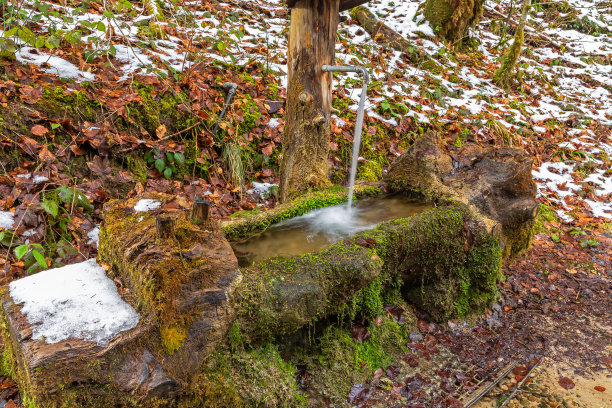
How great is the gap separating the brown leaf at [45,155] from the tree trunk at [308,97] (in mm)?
2175

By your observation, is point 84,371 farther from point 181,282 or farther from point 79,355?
point 181,282

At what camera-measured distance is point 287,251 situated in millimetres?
2957

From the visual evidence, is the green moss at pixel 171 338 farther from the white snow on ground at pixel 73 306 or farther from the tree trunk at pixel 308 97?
the tree trunk at pixel 308 97

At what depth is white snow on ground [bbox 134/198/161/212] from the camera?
8.66 feet

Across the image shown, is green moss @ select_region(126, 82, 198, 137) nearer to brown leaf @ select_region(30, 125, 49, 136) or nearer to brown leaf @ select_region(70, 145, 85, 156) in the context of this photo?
brown leaf @ select_region(70, 145, 85, 156)

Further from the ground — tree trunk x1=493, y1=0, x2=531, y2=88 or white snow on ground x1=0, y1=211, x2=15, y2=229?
tree trunk x1=493, y1=0, x2=531, y2=88

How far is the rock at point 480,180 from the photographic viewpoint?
3.90 m

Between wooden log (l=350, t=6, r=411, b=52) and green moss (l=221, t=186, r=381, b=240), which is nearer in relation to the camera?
green moss (l=221, t=186, r=381, b=240)

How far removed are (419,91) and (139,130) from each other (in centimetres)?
510

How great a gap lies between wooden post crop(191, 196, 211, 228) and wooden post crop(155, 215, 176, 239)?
0.13 meters

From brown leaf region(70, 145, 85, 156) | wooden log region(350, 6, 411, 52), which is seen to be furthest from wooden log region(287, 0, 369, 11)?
wooden log region(350, 6, 411, 52)

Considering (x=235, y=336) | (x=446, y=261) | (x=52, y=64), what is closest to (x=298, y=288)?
(x=235, y=336)

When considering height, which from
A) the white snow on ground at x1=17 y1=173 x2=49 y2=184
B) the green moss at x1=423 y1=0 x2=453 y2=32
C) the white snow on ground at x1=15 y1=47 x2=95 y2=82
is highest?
the green moss at x1=423 y1=0 x2=453 y2=32

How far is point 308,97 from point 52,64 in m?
2.97
